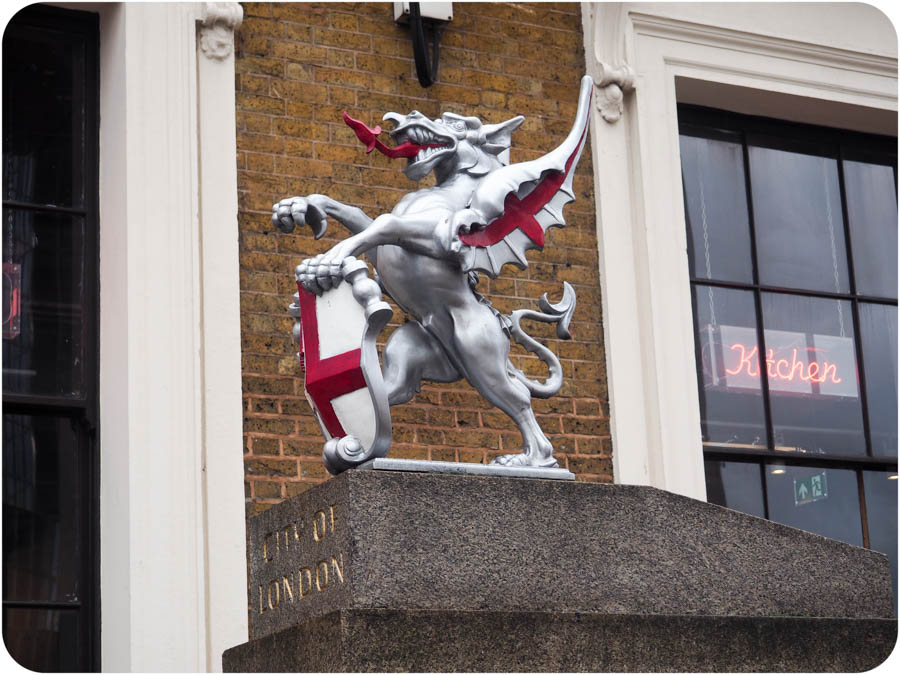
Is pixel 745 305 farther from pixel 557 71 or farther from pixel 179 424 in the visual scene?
pixel 179 424

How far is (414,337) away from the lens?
439 cm

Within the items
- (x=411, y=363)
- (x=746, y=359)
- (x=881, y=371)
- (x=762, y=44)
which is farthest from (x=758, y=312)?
(x=411, y=363)

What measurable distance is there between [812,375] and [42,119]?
3.71 m

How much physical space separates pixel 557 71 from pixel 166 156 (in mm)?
1898

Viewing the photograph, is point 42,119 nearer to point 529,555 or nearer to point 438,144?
point 438,144

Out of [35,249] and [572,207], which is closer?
[35,249]

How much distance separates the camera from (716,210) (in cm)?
702

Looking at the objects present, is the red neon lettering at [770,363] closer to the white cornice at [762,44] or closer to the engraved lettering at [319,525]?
the white cornice at [762,44]

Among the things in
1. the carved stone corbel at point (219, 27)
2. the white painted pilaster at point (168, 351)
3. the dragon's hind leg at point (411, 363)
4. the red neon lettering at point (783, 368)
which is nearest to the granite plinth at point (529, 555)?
the dragon's hind leg at point (411, 363)

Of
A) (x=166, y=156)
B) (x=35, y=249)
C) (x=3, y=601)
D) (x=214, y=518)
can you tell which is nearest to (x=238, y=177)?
(x=166, y=156)

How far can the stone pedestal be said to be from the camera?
146 inches

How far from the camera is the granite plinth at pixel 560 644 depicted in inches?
142

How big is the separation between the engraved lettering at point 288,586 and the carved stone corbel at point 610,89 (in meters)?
3.15

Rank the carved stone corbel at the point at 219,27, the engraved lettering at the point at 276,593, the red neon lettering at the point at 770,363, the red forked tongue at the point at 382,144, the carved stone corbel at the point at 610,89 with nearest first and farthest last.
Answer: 1. the engraved lettering at the point at 276,593
2. the red forked tongue at the point at 382,144
3. the carved stone corbel at the point at 219,27
4. the carved stone corbel at the point at 610,89
5. the red neon lettering at the point at 770,363
